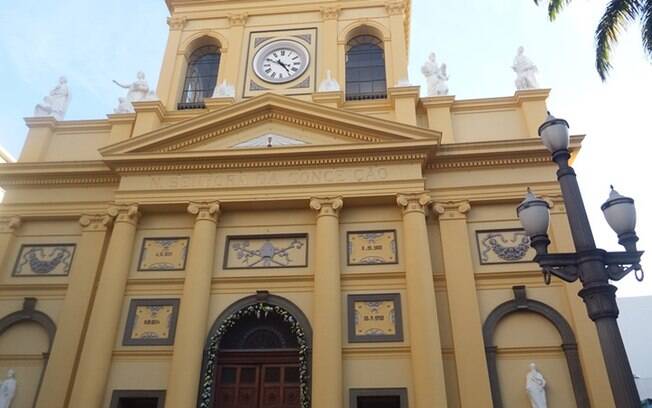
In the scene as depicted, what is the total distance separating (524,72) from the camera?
51.6 ft

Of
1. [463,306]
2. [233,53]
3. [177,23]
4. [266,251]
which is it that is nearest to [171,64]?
[177,23]

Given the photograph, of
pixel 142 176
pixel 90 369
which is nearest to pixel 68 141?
pixel 142 176

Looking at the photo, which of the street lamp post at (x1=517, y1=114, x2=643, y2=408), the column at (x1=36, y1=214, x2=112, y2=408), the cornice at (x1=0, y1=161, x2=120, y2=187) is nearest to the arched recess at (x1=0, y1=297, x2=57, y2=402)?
the column at (x1=36, y1=214, x2=112, y2=408)

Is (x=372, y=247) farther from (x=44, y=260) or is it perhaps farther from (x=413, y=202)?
(x=44, y=260)

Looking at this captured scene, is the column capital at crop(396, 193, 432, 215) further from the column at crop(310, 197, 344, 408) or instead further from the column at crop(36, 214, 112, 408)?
the column at crop(36, 214, 112, 408)

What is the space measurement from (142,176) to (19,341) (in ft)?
17.1

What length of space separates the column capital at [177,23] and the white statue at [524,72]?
11.5 metres

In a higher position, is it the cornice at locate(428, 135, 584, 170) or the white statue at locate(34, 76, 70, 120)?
the white statue at locate(34, 76, 70, 120)

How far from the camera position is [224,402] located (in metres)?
12.0

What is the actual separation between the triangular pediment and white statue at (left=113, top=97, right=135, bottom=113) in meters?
2.85

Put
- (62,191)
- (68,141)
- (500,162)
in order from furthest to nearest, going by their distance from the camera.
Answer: (68,141), (62,191), (500,162)

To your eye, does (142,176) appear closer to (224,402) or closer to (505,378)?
(224,402)

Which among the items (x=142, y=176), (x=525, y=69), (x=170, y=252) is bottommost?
(x=170, y=252)

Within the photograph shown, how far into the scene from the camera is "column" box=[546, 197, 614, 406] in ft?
36.3
